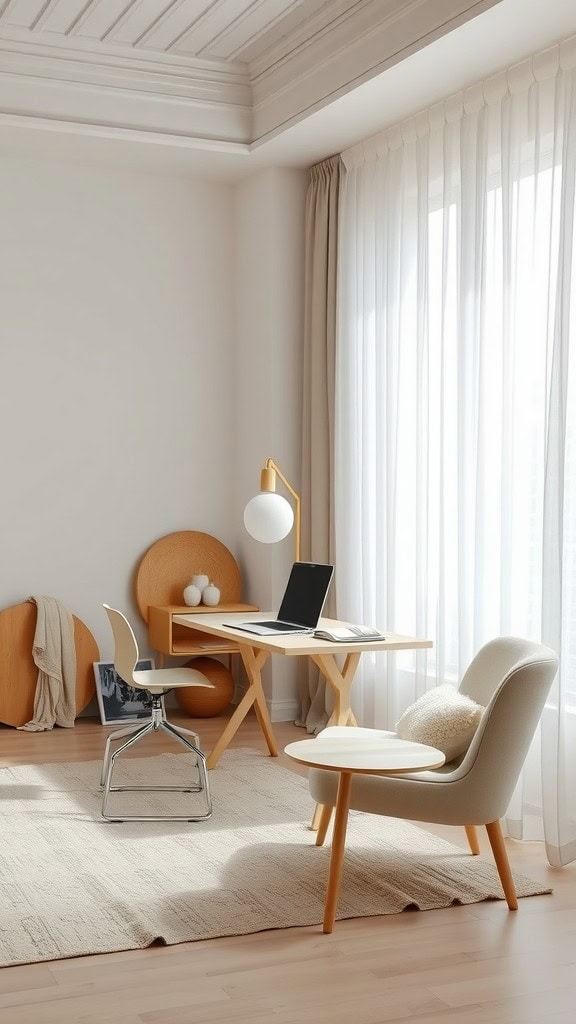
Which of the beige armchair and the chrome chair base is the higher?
the beige armchair

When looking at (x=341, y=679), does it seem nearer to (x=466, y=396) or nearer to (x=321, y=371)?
(x=466, y=396)

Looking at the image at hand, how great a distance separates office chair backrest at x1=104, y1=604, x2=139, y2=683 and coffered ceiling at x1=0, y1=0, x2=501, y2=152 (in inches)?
91.2

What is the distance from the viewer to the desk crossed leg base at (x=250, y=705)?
4.71m

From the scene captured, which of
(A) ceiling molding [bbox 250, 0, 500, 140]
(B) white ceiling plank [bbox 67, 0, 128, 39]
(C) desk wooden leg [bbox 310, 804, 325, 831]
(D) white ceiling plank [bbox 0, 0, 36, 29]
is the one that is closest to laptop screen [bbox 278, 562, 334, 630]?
(C) desk wooden leg [bbox 310, 804, 325, 831]

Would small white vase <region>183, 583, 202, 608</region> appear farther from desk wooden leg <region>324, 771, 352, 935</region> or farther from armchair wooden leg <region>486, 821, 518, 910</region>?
armchair wooden leg <region>486, 821, 518, 910</region>

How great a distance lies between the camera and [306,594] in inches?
181

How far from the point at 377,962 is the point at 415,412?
8.46 feet

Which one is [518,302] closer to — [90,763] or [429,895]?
[429,895]

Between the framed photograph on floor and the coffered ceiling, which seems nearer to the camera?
the coffered ceiling

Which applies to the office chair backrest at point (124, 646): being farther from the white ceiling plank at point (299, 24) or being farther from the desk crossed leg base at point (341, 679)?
the white ceiling plank at point (299, 24)

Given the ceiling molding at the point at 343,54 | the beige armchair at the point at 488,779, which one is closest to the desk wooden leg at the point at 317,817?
the beige armchair at the point at 488,779

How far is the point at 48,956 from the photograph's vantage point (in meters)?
2.79

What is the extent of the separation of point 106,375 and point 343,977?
12.6 feet

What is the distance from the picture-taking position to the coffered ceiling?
461 centimetres
